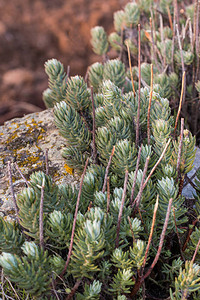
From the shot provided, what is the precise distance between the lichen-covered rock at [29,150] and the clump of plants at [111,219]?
0.17 meters

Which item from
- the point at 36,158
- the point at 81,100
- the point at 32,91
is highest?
the point at 81,100

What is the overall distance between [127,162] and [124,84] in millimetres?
971

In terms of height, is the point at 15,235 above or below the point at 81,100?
below

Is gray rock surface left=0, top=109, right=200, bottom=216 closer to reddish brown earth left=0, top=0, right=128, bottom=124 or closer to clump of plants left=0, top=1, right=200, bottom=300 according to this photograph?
clump of plants left=0, top=1, right=200, bottom=300

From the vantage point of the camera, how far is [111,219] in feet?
3.91

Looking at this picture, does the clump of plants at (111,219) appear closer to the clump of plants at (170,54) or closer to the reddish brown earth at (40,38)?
the clump of plants at (170,54)

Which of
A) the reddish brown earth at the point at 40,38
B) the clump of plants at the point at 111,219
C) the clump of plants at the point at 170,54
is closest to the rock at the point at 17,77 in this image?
the reddish brown earth at the point at 40,38

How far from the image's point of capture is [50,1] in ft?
17.1

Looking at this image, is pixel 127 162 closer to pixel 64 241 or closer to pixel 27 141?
pixel 64 241

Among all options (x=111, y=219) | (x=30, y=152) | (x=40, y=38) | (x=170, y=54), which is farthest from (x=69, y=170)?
(x=40, y=38)

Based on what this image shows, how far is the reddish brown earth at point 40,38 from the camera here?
15.9 ft

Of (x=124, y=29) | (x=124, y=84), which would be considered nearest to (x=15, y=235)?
(x=124, y=84)

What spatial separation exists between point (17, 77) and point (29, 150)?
316 centimetres

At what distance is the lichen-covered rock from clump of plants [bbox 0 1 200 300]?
17cm
